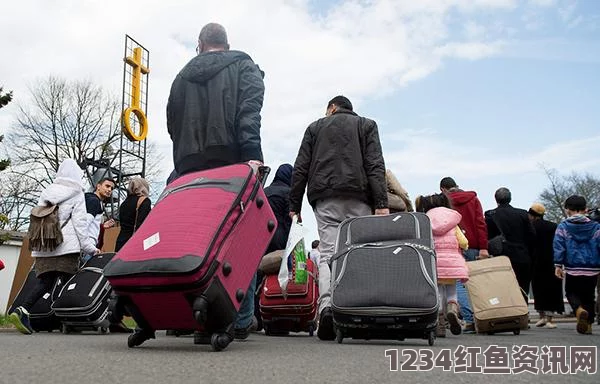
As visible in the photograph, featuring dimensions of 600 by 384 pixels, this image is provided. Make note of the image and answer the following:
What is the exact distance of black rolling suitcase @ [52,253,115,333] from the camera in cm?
647

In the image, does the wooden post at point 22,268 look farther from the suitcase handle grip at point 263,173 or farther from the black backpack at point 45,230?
the suitcase handle grip at point 263,173

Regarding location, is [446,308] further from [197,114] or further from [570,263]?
[197,114]

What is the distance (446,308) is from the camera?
6.71m

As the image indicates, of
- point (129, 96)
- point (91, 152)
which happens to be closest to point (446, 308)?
point (129, 96)

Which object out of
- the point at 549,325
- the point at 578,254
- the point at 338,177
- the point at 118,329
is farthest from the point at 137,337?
the point at 549,325

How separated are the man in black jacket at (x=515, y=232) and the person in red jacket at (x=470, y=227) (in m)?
0.98

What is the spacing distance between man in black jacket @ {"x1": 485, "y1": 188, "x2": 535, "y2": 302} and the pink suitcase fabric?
5563 mm

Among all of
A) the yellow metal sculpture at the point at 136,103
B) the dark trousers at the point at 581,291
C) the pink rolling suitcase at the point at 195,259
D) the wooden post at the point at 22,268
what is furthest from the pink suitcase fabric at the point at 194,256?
the yellow metal sculpture at the point at 136,103

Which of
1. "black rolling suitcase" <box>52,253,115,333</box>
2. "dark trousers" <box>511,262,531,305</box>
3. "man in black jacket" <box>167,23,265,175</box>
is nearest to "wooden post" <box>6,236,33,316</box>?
"black rolling suitcase" <box>52,253,115,333</box>

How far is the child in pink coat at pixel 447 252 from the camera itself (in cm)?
666

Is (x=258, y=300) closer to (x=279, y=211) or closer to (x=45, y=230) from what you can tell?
(x=279, y=211)

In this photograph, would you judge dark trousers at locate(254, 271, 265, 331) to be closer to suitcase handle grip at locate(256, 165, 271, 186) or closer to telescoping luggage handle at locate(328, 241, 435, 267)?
telescoping luggage handle at locate(328, 241, 435, 267)

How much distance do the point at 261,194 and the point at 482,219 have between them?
429 cm

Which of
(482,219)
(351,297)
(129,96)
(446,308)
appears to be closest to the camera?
(351,297)
